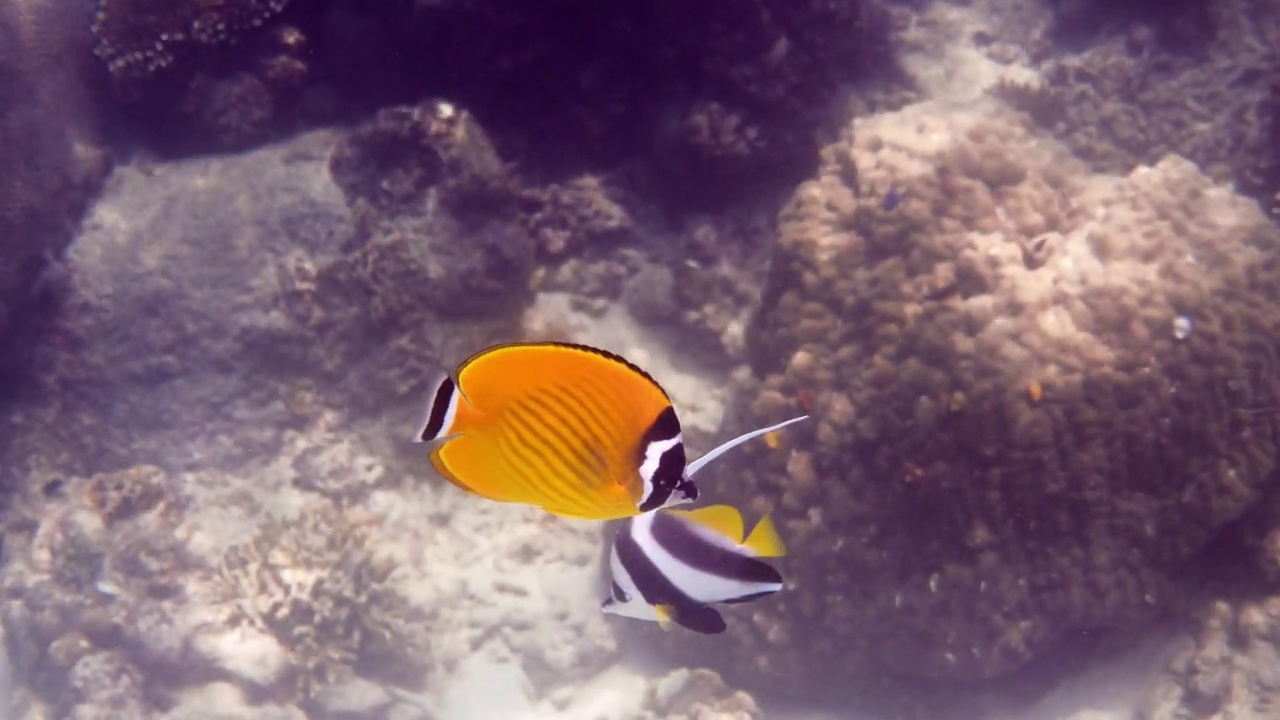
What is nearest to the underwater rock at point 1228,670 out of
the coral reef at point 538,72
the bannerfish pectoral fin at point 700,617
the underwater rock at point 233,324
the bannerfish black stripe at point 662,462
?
the coral reef at point 538,72

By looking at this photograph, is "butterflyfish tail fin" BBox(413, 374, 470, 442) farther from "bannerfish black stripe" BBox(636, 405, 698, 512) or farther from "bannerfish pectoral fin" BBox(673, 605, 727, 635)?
"bannerfish pectoral fin" BBox(673, 605, 727, 635)

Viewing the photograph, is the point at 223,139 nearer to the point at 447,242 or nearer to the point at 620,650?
the point at 447,242

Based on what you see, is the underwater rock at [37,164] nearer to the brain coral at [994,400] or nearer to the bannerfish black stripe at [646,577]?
the brain coral at [994,400]

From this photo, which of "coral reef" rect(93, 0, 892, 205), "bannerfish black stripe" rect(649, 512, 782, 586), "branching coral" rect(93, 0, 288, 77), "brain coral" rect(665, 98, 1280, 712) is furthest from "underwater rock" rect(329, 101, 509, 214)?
"bannerfish black stripe" rect(649, 512, 782, 586)

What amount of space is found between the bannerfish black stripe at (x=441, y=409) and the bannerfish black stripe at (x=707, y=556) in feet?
3.49

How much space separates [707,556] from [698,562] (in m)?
0.03

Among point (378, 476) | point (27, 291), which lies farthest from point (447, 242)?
point (27, 291)

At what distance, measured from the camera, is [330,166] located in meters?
6.40

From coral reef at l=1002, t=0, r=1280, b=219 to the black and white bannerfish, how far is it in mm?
6809

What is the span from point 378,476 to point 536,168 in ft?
8.77

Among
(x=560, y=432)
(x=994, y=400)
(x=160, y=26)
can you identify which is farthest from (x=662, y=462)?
(x=160, y=26)

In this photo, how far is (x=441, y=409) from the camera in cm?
158

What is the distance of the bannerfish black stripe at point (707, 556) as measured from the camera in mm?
2469

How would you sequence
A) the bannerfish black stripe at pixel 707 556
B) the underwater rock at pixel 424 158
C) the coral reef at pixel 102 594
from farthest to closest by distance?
1. the coral reef at pixel 102 594
2. the underwater rock at pixel 424 158
3. the bannerfish black stripe at pixel 707 556
